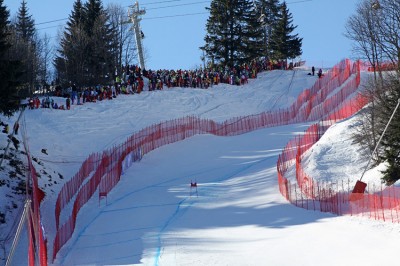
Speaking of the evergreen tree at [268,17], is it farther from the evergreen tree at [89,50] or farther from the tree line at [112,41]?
the evergreen tree at [89,50]

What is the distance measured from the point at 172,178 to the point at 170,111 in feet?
50.5

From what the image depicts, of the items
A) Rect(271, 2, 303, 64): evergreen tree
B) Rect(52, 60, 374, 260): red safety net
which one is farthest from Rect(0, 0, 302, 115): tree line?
Rect(52, 60, 374, 260): red safety net

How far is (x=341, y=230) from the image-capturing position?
1848 centimetres

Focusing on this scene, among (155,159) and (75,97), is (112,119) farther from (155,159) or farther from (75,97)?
(155,159)

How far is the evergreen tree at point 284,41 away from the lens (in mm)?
68562

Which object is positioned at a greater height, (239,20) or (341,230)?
(239,20)

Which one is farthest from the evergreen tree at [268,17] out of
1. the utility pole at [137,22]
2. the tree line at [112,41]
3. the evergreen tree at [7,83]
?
the evergreen tree at [7,83]

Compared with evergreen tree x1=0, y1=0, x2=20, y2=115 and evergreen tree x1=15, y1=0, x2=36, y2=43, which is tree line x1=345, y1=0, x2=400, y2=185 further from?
evergreen tree x1=15, y1=0, x2=36, y2=43

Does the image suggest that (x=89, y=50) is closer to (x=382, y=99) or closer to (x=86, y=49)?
(x=86, y=49)

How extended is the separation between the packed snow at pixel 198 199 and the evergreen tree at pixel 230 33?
17307mm

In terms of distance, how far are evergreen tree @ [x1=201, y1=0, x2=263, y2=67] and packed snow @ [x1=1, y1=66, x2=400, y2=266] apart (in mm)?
17307

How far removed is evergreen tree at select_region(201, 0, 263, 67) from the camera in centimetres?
6312

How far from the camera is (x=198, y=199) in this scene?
25078mm

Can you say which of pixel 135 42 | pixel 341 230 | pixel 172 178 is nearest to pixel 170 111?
pixel 172 178
